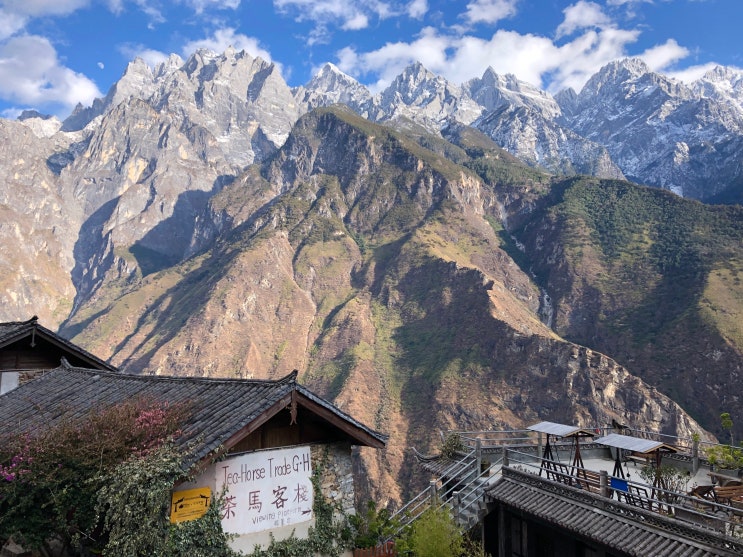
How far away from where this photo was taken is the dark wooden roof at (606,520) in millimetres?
12211

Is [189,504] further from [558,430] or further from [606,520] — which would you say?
[558,430]

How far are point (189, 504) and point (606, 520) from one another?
34.9 ft

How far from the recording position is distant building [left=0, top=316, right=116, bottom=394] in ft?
62.4

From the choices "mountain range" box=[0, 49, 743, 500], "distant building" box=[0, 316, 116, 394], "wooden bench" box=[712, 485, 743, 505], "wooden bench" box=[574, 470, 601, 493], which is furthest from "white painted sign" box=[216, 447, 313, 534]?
"mountain range" box=[0, 49, 743, 500]

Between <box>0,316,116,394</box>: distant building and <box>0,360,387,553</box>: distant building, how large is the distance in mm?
6040

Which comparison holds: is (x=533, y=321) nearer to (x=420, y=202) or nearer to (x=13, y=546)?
(x=420, y=202)

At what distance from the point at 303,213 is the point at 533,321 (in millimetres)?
87777

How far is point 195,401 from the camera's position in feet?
42.8

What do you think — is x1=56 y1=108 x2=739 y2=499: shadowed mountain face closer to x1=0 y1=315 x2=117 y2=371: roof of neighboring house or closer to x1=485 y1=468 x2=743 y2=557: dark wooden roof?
x1=0 y1=315 x2=117 y2=371: roof of neighboring house

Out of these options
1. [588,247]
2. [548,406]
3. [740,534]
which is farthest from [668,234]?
[740,534]

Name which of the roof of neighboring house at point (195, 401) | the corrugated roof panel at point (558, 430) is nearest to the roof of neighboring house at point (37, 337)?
the roof of neighboring house at point (195, 401)

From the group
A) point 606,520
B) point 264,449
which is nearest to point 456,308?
point 606,520

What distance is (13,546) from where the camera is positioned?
13258 millimetres

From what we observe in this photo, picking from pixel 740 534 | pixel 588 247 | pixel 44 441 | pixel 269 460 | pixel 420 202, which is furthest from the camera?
pixel 420 202
